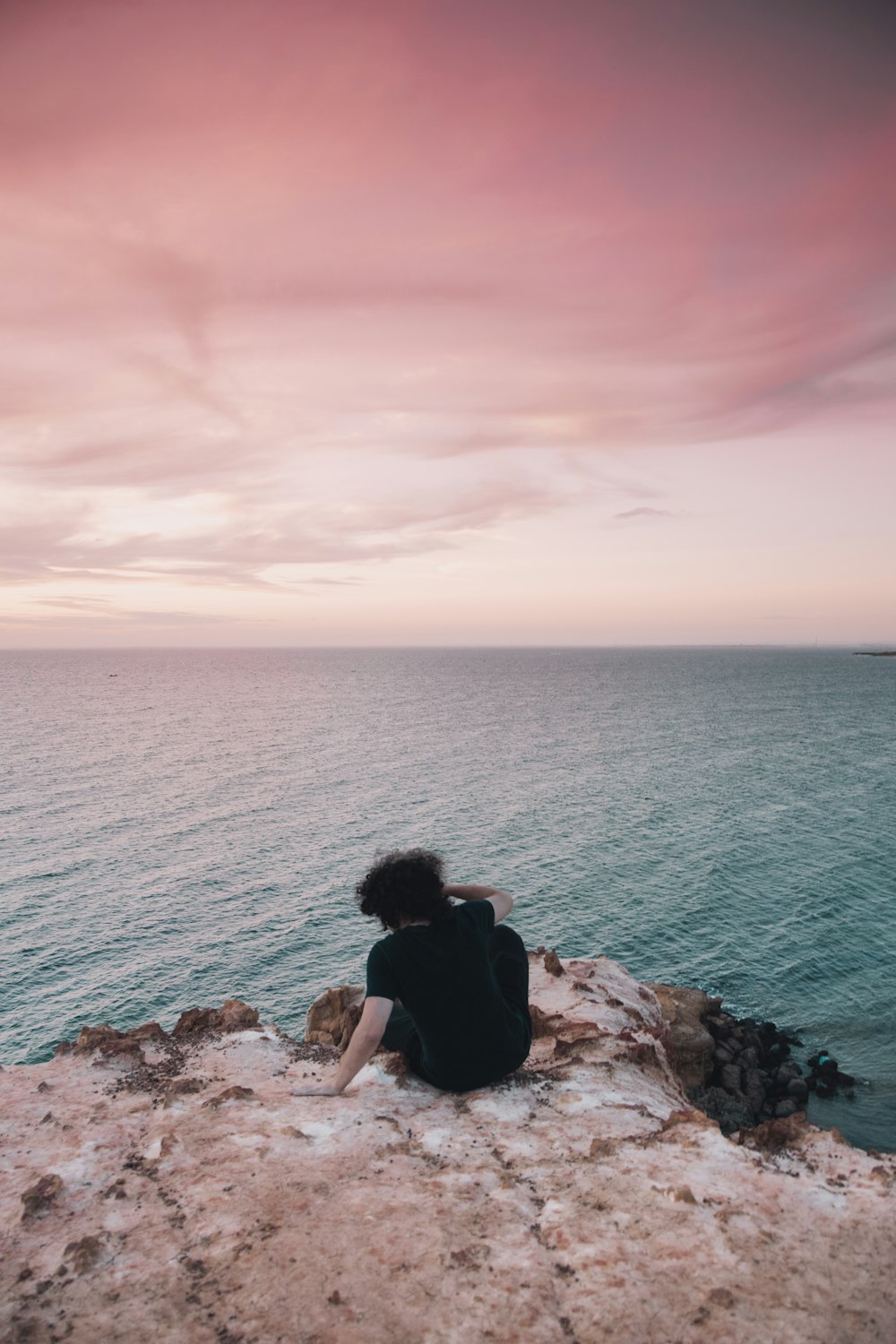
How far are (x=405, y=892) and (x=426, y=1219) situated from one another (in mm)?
2849

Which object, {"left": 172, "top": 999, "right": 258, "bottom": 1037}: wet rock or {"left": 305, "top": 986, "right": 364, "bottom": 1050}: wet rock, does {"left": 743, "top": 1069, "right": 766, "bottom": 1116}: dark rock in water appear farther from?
{"left": 172, "top": 999, "right": 258, "bottom": 1037}: wet rock

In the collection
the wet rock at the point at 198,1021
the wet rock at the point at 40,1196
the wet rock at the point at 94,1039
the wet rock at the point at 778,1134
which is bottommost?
the wet rock at the point at 198,1021

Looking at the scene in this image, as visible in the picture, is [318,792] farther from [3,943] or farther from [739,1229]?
[739,1229]

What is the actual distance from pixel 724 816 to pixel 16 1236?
6311 centimetres

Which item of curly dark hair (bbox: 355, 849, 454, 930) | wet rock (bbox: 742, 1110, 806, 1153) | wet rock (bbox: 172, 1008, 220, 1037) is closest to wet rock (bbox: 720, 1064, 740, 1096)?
wet rock (bbox: 172, 1008, 220, 1037)

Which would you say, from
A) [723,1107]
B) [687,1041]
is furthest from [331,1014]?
[723,1107]

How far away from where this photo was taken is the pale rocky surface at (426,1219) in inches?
201

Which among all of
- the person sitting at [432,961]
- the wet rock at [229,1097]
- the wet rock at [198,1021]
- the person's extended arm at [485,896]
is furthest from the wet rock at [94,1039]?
the person's extended arm at [485,896]

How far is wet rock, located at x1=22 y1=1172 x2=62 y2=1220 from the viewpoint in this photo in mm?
6551

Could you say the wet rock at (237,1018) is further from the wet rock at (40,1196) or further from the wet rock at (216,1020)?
the wet rock at (40,1196)

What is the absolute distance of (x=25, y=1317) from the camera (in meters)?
5.20

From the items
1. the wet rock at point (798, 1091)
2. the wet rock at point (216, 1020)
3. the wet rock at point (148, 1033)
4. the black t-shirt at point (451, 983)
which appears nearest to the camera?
the black t-shirt at point (451, 983)

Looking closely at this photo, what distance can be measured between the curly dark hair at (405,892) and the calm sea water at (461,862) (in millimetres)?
27133

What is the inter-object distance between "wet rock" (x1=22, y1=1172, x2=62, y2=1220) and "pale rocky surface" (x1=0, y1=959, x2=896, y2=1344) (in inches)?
1.4
